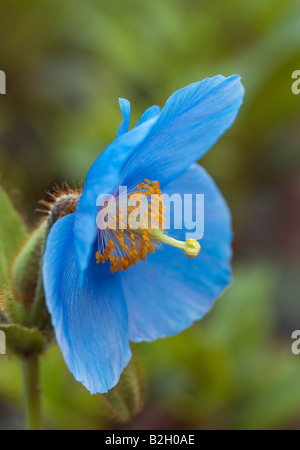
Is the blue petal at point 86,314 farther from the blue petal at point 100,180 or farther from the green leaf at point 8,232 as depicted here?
the green leaf at point 8,232

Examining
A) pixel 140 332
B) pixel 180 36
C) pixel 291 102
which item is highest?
pixel 180 36

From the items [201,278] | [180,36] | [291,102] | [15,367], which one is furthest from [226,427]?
[180,36]

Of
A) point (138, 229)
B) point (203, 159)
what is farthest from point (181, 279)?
point (203, 159)

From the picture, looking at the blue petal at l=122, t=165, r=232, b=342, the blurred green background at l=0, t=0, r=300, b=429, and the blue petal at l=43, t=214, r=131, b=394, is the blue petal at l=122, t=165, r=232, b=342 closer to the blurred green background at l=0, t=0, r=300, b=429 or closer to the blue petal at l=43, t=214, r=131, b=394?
the blue petal at l=43, t=214, r=131, b=394

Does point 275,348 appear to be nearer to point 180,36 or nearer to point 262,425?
point 262,425

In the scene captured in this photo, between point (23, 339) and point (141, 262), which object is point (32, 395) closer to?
point (23, 339)

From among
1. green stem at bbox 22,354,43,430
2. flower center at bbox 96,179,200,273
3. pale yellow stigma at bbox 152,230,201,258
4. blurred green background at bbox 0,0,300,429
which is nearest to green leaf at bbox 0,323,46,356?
green stem at bbox 22,354,43,430
